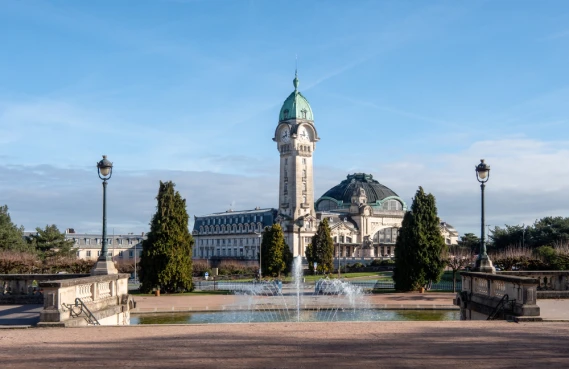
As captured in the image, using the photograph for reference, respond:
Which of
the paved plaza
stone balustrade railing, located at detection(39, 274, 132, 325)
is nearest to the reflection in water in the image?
stone balustrade railing, located at detection(39, 274, 132, 325)

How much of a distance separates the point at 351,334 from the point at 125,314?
37.6ft

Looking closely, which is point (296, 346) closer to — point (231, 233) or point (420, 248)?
point (420, 248)

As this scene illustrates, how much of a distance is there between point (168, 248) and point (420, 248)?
59.3 ft

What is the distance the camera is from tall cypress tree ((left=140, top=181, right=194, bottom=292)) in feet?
154

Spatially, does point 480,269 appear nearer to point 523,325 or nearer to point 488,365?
point 523,325

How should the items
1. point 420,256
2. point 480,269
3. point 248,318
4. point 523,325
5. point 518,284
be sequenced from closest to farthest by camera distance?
1. point 523,325
2. point 518,284
3. point 480,269
4. point 248,318
5. point 420,256

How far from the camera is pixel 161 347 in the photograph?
13.7 metres

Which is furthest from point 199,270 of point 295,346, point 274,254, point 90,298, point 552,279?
point 295,346

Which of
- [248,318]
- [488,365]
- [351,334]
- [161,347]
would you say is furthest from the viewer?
[248,318]

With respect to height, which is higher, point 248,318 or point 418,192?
Result: point 418,192

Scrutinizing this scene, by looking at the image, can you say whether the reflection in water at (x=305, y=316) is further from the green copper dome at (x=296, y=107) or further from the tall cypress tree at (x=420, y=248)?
the green copper dome at (x=296, y=107)

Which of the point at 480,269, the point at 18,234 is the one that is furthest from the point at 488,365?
the point at 18,234

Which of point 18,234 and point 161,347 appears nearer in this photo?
point 161,347

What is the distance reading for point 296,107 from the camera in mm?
131125
